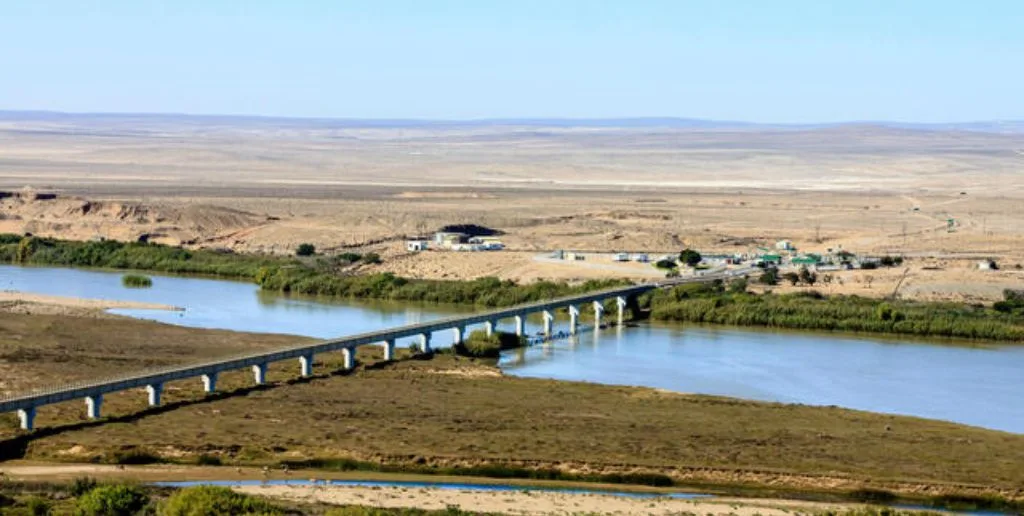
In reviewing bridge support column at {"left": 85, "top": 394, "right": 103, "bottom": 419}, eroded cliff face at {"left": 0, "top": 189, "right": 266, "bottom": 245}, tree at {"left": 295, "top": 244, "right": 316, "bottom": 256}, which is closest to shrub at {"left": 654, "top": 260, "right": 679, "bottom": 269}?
tree at {"left": 295, "top": 244, "right": 316, "bottom": 256}

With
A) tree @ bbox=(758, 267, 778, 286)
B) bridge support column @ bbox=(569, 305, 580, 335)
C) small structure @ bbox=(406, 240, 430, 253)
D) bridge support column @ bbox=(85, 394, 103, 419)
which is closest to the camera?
bridge support column @ bbox=(85, 394, 103, 419)

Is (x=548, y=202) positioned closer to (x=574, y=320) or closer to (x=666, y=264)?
(x=666, y=264)

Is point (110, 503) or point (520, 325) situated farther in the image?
point (520, 325)

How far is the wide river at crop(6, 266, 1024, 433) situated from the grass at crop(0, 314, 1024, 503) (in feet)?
7.71

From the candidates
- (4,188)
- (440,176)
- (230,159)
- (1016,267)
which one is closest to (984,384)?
(1016,267)

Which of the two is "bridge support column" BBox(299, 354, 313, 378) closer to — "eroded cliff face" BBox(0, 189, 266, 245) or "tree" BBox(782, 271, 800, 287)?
"tree" BBox(782, 271, 800, 287)

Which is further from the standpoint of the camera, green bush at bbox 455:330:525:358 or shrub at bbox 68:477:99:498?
green bush at bbox 455:330:525:358

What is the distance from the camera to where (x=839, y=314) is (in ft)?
147

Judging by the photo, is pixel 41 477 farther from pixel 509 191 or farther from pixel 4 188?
pixel 509 191

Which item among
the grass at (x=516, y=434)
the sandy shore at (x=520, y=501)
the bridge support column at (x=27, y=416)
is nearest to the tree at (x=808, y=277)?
the grass at (x=516, y=434)

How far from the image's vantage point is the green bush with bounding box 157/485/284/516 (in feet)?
67.4

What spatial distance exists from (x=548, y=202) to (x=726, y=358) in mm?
56512

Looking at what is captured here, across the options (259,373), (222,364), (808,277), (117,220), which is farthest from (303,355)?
(117,220)

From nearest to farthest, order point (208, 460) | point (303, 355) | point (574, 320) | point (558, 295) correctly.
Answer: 1. point (208, 460)
2. point (303, 355)
3. point (574, 320)
4. point (558, 295)
